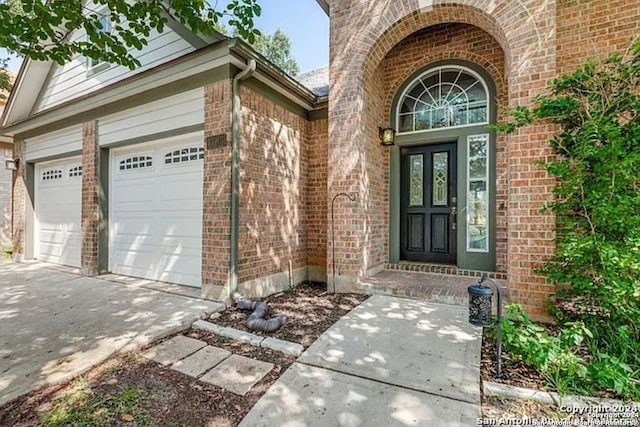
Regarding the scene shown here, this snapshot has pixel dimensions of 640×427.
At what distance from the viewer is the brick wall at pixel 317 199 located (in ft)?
18.0

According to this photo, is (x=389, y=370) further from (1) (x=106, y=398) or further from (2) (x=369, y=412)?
(1) (x=106, y=398)

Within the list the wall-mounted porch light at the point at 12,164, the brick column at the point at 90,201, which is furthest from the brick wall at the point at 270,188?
the wall-mounted porch light at the point at 12,164

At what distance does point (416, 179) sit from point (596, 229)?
283 cm

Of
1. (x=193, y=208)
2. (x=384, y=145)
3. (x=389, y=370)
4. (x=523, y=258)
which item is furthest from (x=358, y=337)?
(x=384, y=145)

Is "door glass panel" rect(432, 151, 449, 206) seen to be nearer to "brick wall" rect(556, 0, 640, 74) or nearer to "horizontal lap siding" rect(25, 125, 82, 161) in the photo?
"brick wall" rect(556, 0, 640, 74)

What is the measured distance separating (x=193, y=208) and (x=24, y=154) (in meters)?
5.82

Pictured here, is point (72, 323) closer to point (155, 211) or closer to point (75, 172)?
point (155, 211)

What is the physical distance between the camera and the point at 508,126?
126 inches

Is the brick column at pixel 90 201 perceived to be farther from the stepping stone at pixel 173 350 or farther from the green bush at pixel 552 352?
the green bush at pixel 552 352

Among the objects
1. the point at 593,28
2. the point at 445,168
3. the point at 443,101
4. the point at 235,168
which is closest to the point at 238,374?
the point at 235,168

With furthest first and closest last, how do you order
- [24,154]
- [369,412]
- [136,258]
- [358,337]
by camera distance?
[24,154] < [136,258] < [358,337] < [369,412]

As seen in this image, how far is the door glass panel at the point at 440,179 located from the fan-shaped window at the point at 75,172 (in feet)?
23.6

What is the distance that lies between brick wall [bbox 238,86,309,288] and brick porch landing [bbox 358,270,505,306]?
1.46m

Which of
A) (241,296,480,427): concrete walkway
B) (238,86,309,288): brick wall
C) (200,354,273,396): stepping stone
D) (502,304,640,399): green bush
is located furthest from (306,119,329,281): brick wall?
(502,304,640,399): green bush
